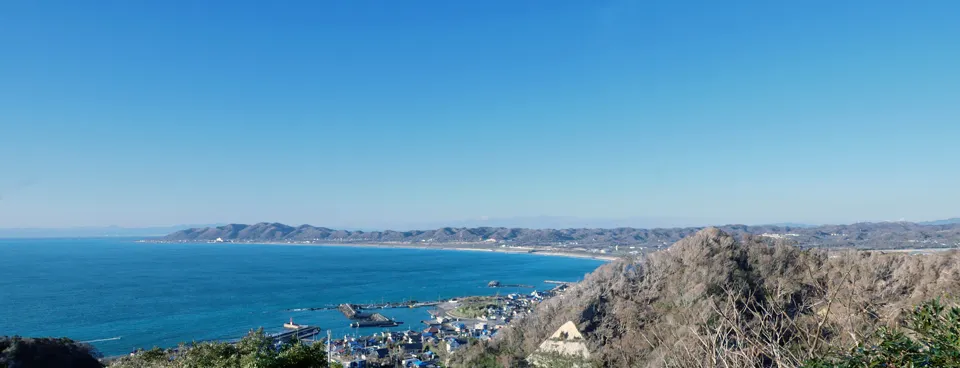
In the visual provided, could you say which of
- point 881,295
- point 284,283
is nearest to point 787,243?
point 881,295

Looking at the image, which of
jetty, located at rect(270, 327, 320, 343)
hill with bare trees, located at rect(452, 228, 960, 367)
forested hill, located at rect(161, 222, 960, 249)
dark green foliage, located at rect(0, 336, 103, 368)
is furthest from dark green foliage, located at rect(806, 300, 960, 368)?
forested hill, located at rect(161, 222, 960, 249)

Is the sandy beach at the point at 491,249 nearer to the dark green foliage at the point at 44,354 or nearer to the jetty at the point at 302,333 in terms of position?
the jetty at the point at 302,333

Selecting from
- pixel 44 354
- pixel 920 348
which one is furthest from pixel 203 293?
pixel 920 348

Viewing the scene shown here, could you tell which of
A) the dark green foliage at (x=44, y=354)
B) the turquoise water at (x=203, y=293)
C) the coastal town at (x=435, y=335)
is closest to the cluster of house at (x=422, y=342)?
the coastal town at (x=435, y=335)

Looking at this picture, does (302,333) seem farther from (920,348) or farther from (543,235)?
(543,235)

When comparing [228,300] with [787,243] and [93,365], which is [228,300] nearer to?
[93,365]

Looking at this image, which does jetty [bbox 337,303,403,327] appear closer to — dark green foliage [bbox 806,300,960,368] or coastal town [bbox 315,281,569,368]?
coastal town [bbox 315,281,569,368]
